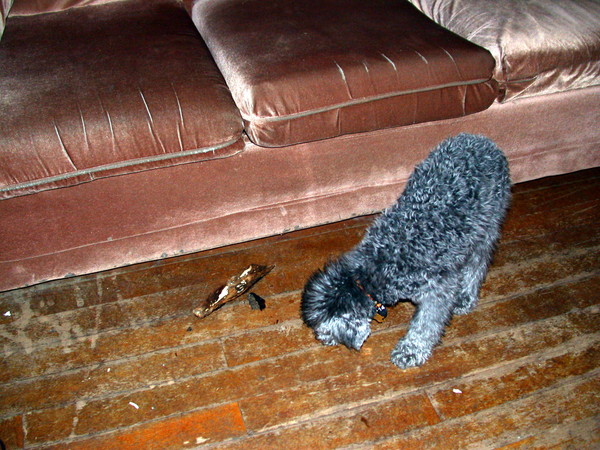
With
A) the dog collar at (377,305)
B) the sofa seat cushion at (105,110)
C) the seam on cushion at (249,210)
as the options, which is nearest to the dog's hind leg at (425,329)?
the dog collar at (377,305)

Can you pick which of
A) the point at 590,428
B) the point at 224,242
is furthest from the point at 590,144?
the point at 224,242

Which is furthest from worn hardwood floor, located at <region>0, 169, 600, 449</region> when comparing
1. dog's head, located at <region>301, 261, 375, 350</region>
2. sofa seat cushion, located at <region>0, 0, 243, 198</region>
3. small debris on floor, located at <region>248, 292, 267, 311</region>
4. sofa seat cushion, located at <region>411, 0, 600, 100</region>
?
sofa seat cushion, located at <region>411, 0, 600, 100</region>

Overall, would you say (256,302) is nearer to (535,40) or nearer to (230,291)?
(230,291)

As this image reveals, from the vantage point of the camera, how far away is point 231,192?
1.72 meters

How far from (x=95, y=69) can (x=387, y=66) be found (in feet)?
3.09

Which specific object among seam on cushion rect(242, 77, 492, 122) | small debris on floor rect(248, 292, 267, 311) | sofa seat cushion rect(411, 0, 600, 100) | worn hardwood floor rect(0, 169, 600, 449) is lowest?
worn hardwood floor rect(0, 169, 600, 449)

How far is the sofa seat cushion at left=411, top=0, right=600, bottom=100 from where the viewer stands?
5.90ft

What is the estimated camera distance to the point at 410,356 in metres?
1.51

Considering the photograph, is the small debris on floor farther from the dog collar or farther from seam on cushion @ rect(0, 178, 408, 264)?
the dog collar

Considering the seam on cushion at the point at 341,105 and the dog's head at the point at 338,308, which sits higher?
the seam on cushion at the point at 341,105

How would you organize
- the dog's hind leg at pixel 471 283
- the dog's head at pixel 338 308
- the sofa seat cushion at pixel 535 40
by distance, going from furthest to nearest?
the sofa seat cushion at pixel 535 40 < the dog's hind leg at pixel 471 283 < the dog's head at pixel 338 308

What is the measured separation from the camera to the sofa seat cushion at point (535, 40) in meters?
1.80

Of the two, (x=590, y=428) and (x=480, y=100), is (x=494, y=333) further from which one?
(x=480, y=100)

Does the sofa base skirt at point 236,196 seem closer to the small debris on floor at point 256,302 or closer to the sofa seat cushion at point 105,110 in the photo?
the sofa seat cushion at point 105,110
